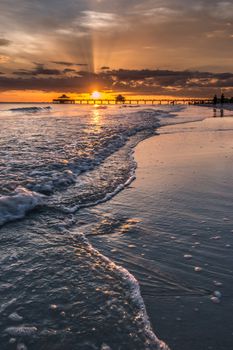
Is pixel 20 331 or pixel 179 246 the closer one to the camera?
pixel 20 331

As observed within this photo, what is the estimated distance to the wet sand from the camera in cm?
288

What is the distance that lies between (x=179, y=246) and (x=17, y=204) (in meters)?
2.83

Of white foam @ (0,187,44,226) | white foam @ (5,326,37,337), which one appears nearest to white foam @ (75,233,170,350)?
white foam @ (5,326,37,337)

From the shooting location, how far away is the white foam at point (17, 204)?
17.7 feet

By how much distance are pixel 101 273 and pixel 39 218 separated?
6.67 feet

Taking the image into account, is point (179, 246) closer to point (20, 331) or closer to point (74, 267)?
point (74, 267)

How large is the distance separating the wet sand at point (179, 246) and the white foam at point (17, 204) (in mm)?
1047

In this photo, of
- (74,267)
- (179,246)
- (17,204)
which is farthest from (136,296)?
(17,204)

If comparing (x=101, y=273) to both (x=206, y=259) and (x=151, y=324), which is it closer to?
(x=151, y=324)

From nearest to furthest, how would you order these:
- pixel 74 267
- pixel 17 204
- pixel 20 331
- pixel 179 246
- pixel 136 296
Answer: pixel 20 331
pixel 136 296
pixel 74 267
pixel 179 246
pixel 17 204

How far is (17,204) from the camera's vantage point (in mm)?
5832

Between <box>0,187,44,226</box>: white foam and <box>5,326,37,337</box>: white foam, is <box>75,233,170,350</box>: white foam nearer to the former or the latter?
<box>5,326,37,337</box>: white foam

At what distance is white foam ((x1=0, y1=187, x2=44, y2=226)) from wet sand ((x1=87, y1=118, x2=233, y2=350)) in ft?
3.43

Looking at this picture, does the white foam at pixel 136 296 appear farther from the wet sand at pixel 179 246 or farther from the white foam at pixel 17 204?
the white foam at pixel 17 204
